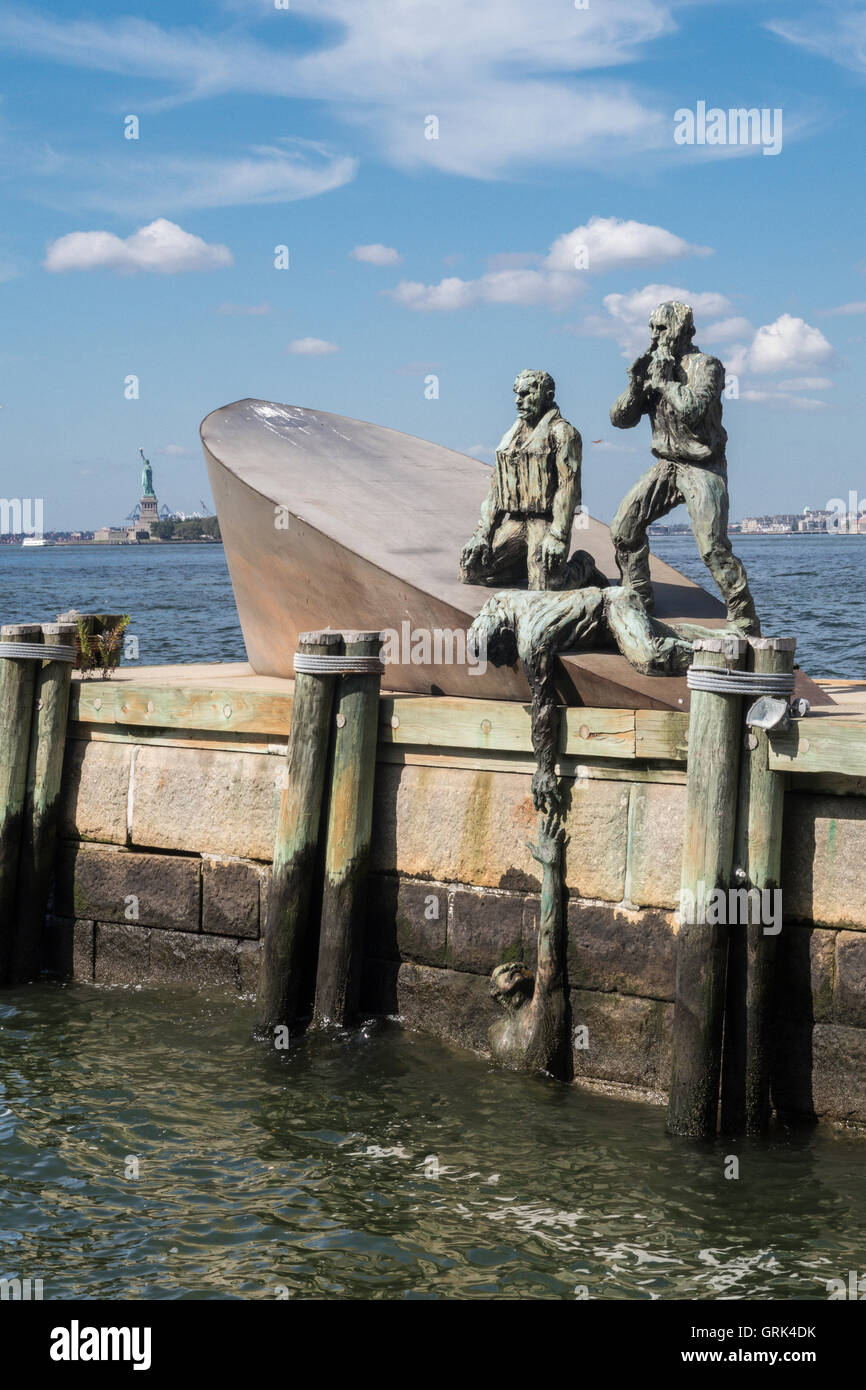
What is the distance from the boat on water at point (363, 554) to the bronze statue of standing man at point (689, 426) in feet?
1.73

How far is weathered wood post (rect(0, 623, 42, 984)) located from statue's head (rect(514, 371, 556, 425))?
3.55m

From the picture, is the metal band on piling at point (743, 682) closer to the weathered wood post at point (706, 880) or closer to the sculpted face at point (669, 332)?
the weathered wood post at point (706, 880)

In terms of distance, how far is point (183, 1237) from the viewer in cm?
632

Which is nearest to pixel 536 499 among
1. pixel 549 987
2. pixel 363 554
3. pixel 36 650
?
pixel 363 554

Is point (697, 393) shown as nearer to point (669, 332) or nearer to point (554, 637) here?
point (669, 332)

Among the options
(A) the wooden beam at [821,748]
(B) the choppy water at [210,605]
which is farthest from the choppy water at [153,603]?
(A) the wooden beam at [821,748]

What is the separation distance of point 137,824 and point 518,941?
2898 millimetres

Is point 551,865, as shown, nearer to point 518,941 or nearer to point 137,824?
point 518,941

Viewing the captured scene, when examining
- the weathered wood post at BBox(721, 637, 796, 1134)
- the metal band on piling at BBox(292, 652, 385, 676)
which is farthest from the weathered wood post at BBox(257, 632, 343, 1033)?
the weathered wood post at BBox(721, 637, 796, 1134)

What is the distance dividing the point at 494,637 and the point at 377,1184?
122 inches

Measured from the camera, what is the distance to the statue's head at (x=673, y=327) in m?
8.45

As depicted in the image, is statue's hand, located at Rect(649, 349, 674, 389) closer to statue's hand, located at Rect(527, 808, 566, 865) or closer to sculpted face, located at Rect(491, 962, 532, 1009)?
statue's hand, located at Rect(527, 808, 566, 865)

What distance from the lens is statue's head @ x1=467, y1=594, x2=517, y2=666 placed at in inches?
322
